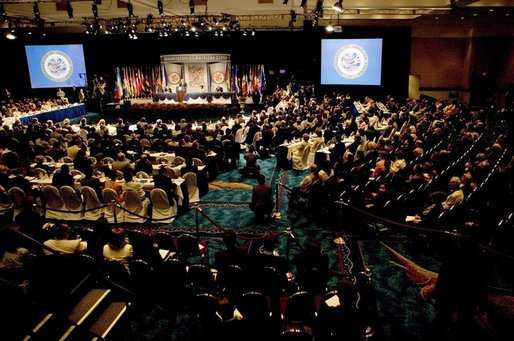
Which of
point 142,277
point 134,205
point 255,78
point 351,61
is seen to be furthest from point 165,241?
point 255,78

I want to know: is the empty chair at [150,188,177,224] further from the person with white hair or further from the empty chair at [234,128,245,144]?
the empty chair at [234,128,245,144]

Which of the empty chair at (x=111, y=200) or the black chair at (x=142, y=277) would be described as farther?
the empty chair at (x=111, y=200)

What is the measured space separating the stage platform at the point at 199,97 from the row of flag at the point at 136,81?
4.51 feet

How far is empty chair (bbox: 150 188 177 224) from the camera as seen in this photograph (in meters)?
8.49

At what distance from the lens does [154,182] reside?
28.5 ft

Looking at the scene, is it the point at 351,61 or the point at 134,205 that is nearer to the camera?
the point at 134,205

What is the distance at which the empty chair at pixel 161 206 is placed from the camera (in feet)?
27.9

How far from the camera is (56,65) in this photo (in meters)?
25.8

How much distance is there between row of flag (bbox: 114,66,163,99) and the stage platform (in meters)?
1.38

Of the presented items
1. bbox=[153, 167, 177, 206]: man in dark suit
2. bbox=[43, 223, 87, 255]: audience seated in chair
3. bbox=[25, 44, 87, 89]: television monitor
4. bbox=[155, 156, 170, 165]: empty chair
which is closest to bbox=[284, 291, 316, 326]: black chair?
bbox=[43, 223, 87, 255]: audience seated in chair

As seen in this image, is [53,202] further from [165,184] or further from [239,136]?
[239,136]

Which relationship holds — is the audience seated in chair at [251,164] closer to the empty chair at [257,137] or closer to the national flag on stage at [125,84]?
the empty chair at [257,137]

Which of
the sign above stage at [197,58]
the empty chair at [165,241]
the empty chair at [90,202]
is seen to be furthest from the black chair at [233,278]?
the sign above stage at [197,58]

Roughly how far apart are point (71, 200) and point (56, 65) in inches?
811
